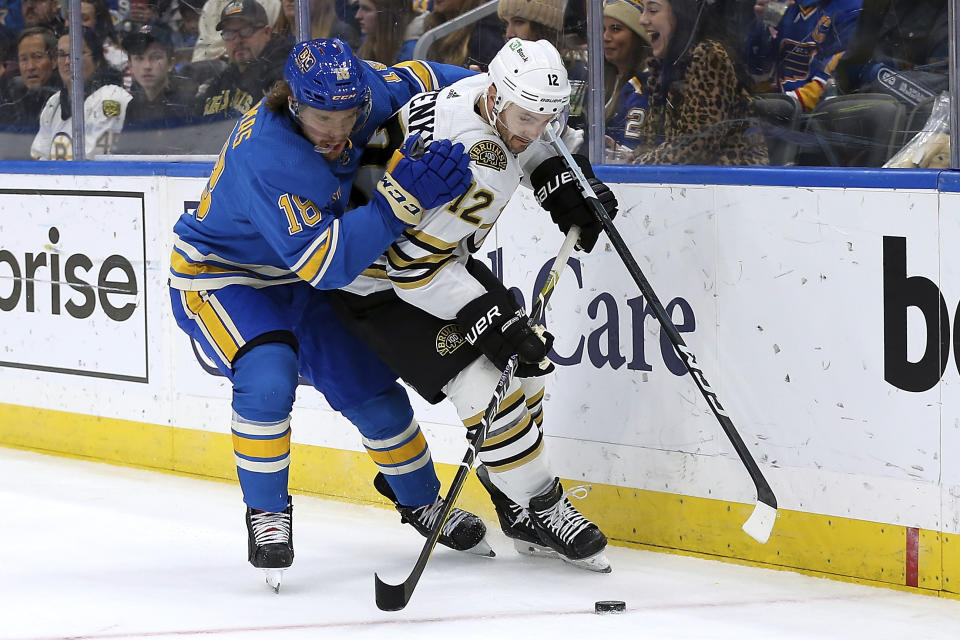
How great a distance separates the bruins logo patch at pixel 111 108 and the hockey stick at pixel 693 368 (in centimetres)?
208

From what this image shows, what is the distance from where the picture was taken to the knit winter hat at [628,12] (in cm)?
363

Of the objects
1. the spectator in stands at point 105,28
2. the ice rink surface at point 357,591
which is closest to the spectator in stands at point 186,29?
the spectator in stands at point 105,28

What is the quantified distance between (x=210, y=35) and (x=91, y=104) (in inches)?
22.5

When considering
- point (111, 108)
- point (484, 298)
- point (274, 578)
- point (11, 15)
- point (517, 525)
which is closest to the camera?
point (484, 298)

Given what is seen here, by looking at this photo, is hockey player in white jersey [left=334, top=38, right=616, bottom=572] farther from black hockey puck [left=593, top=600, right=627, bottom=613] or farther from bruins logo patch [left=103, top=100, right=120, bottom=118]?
→ bruins logo patch [left=103, top=100, right=120, bottom=118]

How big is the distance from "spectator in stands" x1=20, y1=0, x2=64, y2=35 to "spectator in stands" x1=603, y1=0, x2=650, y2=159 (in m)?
2.21

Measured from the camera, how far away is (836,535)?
10.5 ft

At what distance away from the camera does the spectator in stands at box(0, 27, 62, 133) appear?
4.98 meters

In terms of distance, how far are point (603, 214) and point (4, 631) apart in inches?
63.1

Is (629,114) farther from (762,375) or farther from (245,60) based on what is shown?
(245,60)

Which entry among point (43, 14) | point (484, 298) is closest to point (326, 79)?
point (484, 298)

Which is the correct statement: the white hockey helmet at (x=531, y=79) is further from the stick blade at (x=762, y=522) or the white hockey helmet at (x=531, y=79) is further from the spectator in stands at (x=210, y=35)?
the spectator in stands at (x=210, y=35)

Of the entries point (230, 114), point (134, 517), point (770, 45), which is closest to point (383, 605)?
point (134, 517)

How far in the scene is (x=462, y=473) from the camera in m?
3.12
